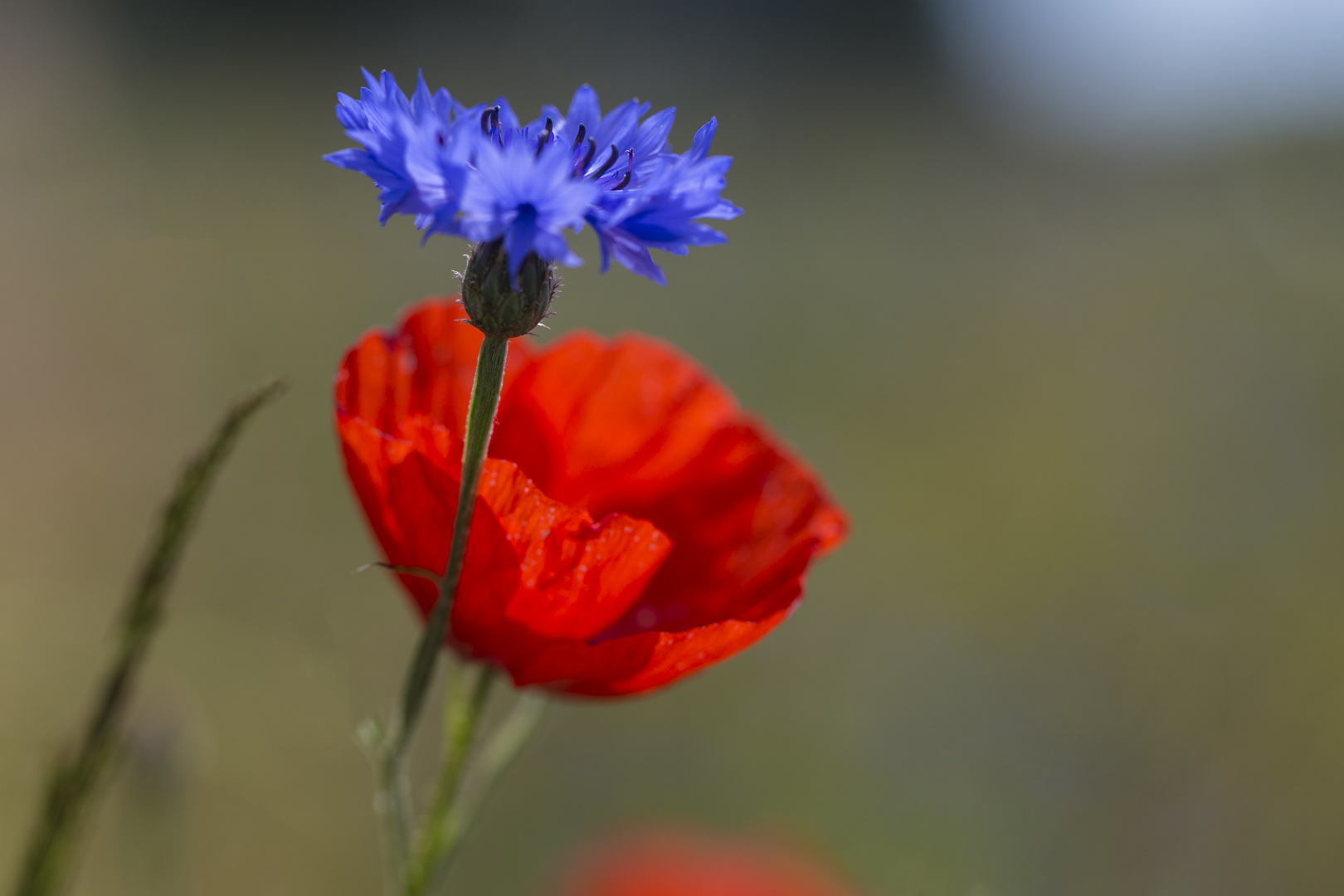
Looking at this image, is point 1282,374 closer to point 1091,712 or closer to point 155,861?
point 1091,712

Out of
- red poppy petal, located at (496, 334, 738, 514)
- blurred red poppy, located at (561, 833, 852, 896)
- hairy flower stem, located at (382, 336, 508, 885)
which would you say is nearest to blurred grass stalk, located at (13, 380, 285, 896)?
hairy flower stem, located at (382, 336, 508, 885)

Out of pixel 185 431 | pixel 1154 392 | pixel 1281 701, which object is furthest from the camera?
pixel 1154 392

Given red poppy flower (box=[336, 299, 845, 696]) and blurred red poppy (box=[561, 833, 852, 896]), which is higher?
red poppy flower (box=[336, 299, 845, 696])

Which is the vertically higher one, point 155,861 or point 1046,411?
point 1046,411

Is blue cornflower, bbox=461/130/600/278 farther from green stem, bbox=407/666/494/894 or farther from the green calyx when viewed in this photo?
green stem, bbox=407/666/494/894

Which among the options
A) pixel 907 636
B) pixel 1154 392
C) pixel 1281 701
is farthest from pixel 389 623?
pixel 1154 392

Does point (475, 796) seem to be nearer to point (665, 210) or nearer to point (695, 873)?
point (665, 210)
